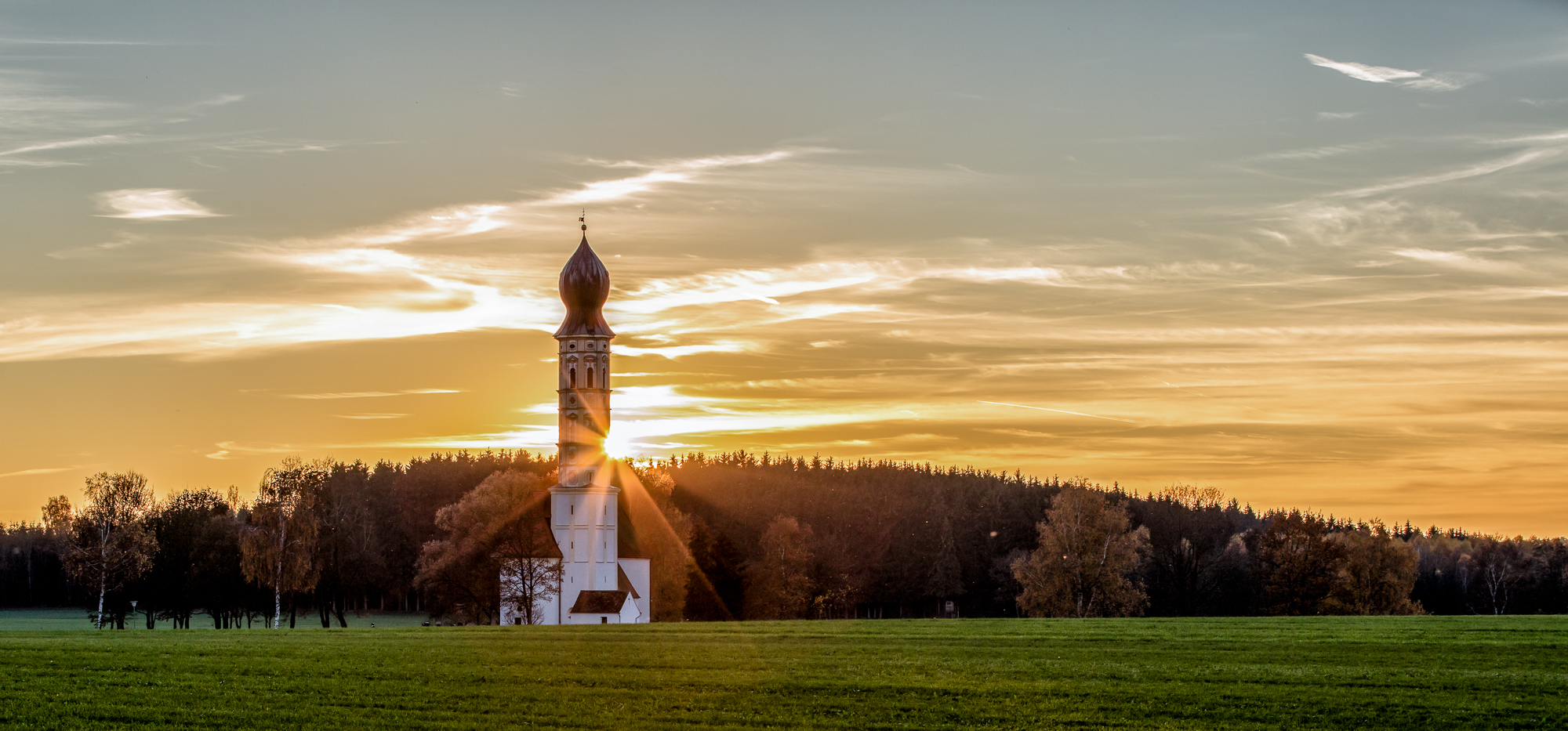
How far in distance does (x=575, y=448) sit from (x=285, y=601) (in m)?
22.9

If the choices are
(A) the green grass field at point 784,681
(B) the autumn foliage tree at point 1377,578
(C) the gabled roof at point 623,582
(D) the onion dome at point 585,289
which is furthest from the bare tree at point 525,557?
(B) the autumn foliage tree at point 1377,578

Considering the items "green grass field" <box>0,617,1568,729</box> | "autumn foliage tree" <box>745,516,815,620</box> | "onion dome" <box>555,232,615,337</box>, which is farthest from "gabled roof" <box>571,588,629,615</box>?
"green grass field" <box>0,617,1568,729</box>

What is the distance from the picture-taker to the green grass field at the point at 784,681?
3045 cm

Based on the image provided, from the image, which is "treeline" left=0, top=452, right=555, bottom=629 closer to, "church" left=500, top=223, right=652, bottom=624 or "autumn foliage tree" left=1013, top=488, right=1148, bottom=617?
"church" left=500, top=223, right=652, bottom=624

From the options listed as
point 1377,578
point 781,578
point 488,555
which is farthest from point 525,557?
point 1377,578

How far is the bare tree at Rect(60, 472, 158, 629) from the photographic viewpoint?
89188 millimetres

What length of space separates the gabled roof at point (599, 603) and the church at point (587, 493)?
0.08 m

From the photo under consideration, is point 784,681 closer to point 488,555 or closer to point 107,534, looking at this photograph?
point 488,555

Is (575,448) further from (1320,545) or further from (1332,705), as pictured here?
(1332,705)

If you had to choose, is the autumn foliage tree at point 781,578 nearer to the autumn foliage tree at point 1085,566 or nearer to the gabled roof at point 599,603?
the gabled roof at point 599,603

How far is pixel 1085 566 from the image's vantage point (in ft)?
312

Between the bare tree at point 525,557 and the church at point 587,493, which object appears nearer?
the bare tree at point 525,557

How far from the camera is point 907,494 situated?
167000 mm

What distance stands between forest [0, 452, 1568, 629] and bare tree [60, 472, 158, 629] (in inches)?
5.1
